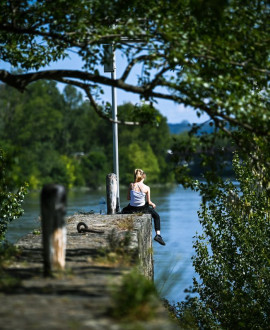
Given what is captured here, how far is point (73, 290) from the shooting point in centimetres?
566

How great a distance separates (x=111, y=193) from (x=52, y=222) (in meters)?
9.76

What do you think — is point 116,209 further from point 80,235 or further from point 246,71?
point 246,71

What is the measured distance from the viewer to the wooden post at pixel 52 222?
6.14m

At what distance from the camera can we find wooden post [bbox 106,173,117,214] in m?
15.8

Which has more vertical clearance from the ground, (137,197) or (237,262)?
(137,197)

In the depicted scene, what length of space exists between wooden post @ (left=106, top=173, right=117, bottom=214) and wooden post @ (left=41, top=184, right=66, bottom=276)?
9.38 m

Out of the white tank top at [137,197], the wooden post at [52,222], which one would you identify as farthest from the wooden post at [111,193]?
the wooden post at [52,222]

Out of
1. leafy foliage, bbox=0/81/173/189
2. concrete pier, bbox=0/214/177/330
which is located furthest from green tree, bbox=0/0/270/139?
leafy foliage, bbox=0/81/173/189

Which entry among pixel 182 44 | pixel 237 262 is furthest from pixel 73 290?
pixel 237 262

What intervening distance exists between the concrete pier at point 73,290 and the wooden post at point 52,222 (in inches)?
6.3

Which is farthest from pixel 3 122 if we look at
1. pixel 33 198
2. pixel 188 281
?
pixel 188 281

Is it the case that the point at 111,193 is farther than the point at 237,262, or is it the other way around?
the point at 111,193

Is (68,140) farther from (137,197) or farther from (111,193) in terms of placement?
(137,197)

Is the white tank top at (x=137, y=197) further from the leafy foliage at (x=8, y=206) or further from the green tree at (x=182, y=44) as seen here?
the green tree at (x=182, y=44)
